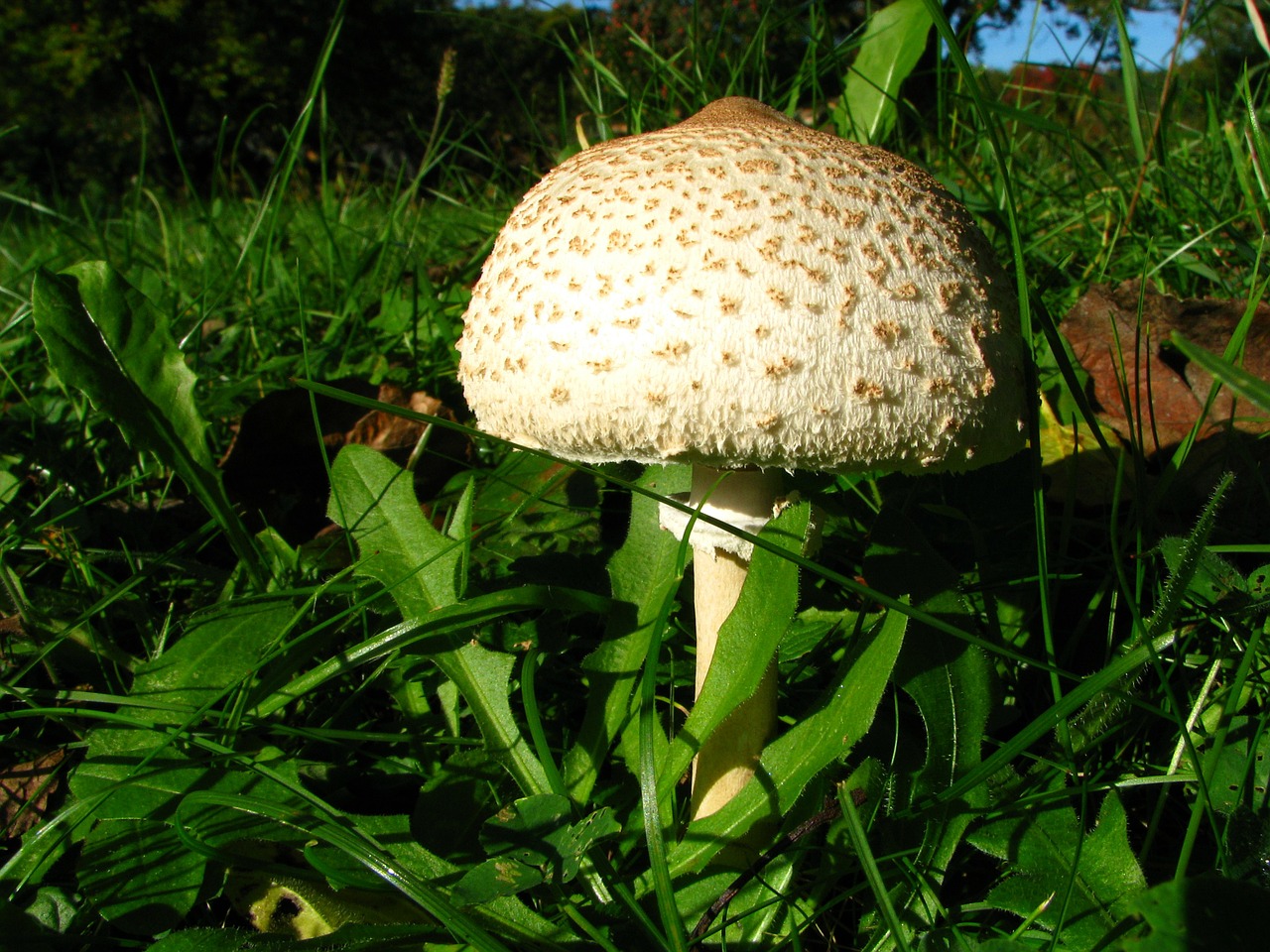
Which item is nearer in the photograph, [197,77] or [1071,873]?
[1071,873]

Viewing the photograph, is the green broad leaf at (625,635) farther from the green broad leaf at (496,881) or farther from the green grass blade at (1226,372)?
the green grass blade at (1226,372)

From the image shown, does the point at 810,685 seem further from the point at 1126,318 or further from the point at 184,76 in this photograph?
the point at 184,76

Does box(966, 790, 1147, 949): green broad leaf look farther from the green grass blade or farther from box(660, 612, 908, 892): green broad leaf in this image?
the green grass blade

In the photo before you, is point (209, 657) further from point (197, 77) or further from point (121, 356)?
point (197, 77)

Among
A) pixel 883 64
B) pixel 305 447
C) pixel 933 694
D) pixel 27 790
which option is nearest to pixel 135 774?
pixel 27 790

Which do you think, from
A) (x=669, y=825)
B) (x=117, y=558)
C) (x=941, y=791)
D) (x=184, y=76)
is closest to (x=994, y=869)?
(x=941, y=791)

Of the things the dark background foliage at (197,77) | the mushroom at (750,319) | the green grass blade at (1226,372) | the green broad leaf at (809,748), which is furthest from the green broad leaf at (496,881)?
the dark background foliage at (197,77)

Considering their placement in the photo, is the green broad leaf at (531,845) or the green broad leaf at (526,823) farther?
the green broad leaf at (526,823)
